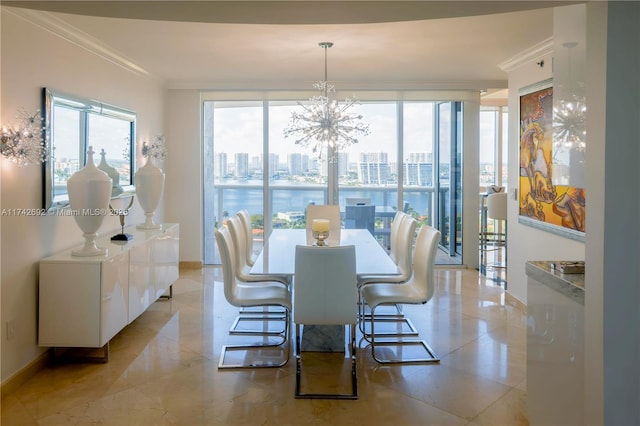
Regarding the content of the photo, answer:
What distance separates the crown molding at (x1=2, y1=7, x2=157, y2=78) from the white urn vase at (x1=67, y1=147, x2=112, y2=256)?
960 mm

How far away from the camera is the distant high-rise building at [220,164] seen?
6.90 metres

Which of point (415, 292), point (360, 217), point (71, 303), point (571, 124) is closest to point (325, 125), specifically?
point (415, 292)

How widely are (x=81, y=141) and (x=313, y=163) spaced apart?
3.38 metres

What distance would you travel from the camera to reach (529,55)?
15.4 ft

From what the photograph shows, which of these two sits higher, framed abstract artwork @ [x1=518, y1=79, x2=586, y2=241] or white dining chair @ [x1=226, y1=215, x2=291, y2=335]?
framed abstract artwork @ [x1=518, y1=79, x2=586, y2=241]

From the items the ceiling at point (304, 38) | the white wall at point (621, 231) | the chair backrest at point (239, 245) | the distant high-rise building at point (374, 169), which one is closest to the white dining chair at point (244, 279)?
the chair backrest at point (239, 245)

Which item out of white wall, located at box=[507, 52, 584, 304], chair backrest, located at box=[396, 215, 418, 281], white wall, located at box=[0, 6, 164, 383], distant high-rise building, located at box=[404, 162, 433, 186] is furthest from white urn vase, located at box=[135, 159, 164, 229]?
white wall, located at box=[507, 52, 584, 304]

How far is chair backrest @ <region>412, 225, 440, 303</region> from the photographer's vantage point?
3.64m

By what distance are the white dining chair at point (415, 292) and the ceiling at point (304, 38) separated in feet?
5.39

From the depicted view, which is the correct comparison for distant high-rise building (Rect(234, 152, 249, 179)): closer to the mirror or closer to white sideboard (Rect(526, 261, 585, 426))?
the mirror

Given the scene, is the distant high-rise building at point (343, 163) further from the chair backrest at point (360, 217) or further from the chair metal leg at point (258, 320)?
the chair metal leg at point (258, 320)

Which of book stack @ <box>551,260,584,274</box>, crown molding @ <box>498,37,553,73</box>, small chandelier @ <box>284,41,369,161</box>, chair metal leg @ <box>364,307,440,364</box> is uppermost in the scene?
crown molding @ <box>498,37,553,73</box>

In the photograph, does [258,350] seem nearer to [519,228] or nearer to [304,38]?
[304,38]

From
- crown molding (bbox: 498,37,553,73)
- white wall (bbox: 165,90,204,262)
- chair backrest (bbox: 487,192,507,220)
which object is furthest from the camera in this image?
white wall (bbox: 165,90,204,262)
